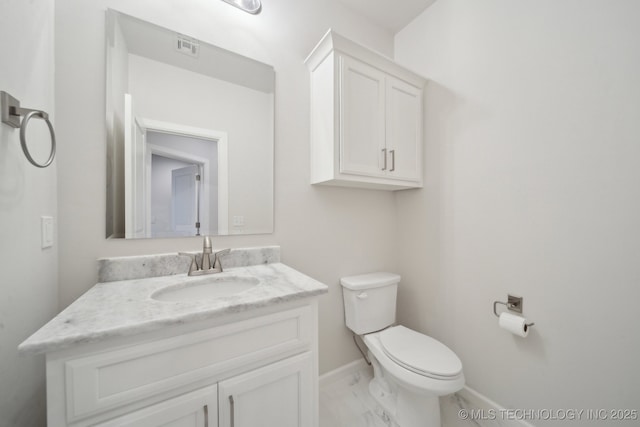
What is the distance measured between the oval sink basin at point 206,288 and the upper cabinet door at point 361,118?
780 mm

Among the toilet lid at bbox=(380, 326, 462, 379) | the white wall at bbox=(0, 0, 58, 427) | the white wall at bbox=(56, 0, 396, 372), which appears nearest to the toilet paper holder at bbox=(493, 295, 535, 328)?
the toilet lid at bbox=(380, 326, 462, 379)

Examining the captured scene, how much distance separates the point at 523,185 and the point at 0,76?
1.98 metres

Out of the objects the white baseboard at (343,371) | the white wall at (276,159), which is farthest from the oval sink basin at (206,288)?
the white baseboard at (343,371)

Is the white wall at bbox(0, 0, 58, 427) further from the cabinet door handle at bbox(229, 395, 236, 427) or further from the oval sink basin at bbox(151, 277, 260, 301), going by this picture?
the cabinet door handle at bbox(229, 395, 236, 427)

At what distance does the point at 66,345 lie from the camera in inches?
20.4

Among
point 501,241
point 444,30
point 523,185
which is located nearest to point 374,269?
point 501,241

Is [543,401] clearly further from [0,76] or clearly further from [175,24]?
[175,24]

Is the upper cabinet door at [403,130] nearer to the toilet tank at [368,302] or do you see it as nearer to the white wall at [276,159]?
the white wall at [276,159]

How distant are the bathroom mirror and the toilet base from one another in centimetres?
118

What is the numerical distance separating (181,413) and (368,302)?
110cm

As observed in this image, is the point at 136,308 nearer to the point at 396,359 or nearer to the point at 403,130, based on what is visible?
the point at 396,359

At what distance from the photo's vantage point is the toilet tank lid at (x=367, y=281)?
1460 millimetres

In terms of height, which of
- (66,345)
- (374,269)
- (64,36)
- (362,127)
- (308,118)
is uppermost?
(64,36)

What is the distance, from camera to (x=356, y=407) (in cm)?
134
